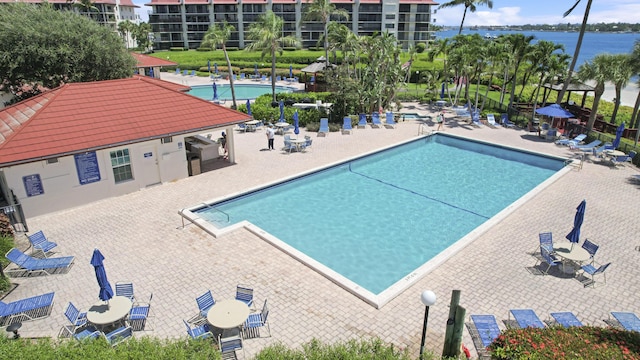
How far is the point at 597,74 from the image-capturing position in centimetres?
2694

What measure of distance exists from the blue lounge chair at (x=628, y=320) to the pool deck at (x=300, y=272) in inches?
18.7

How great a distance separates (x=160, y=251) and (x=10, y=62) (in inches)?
670

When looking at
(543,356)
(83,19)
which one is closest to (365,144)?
(543,356)

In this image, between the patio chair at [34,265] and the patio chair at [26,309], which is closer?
the patio chair at [26,309]

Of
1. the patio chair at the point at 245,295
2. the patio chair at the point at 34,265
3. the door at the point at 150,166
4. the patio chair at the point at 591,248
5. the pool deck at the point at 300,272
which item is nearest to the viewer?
the pool deck at the point at 300,272

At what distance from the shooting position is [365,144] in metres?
25.0

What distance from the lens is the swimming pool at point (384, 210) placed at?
13039 mm

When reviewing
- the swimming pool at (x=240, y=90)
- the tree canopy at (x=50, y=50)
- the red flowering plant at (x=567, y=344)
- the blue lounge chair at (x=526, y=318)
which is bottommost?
the blue lounge chair at (x=526, y=318)

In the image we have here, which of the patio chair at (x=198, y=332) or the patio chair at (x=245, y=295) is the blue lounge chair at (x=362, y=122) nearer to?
the patio chair at (x=245, y=295)

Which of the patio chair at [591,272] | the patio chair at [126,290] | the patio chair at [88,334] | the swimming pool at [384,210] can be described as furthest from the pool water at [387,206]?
the patio chair at [88,334]

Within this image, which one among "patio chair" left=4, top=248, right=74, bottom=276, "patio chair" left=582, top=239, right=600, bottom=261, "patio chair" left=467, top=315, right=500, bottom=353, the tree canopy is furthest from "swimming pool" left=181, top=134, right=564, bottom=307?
the tree canopy

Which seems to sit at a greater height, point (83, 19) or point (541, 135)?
point (83, 19)

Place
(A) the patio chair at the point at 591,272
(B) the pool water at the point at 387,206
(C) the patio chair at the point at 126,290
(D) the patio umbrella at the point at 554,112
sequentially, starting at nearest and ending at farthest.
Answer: (C) the patio chair at the point at 126,290
(A) the patio chair at the point at 591,272
(B) the pool water at the point at 387,206
(D) the patio umbrella at the point at 554,112

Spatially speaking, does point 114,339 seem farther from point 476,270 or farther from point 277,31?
point 277,31
